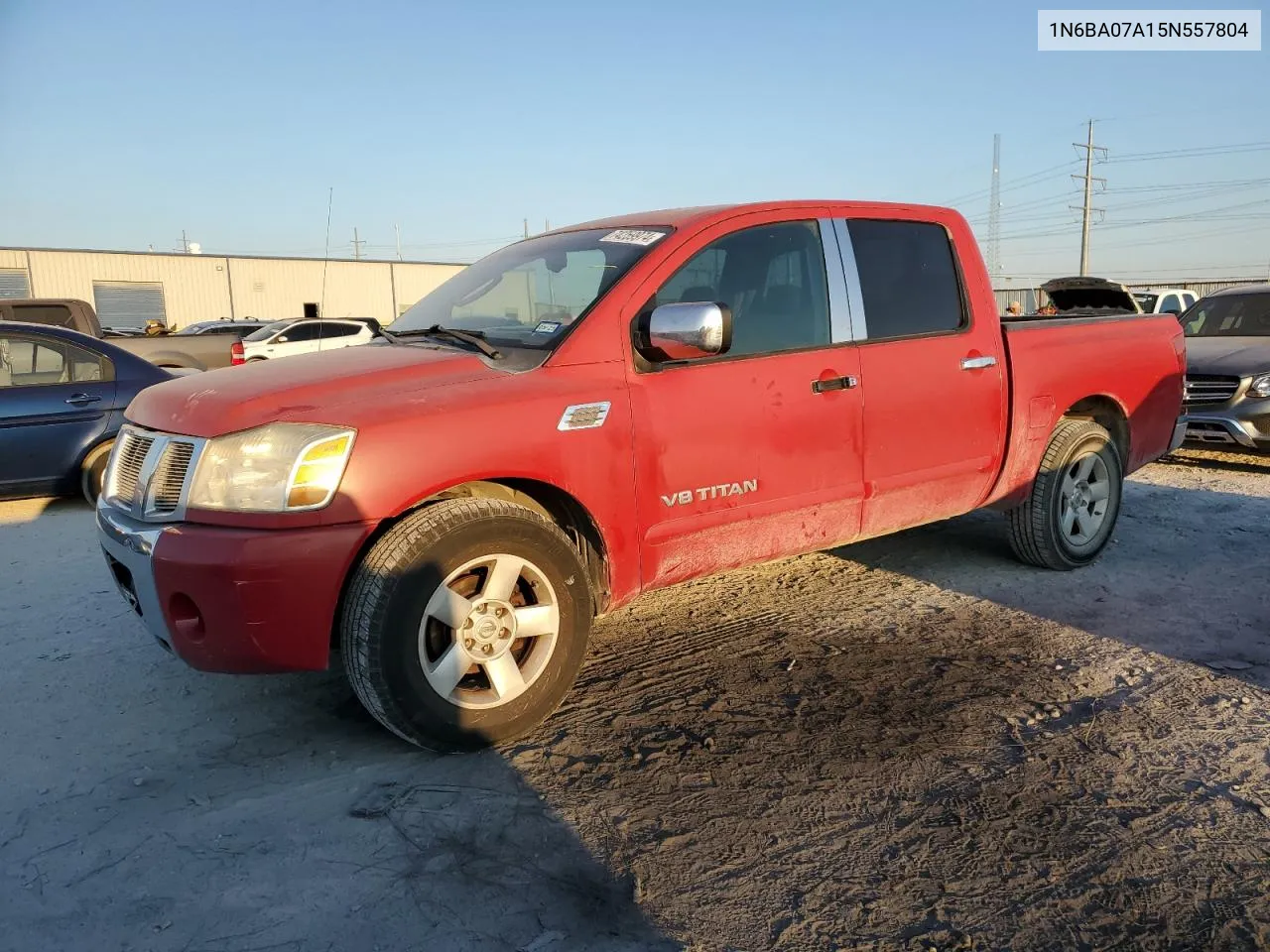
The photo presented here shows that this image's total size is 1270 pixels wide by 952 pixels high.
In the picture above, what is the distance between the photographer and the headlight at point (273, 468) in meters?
2.71

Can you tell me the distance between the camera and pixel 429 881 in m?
2.33

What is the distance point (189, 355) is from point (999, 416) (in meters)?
11.9

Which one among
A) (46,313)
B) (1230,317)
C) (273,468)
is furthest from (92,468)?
(1230,317)

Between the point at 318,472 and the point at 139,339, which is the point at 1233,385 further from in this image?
the point at 139,339

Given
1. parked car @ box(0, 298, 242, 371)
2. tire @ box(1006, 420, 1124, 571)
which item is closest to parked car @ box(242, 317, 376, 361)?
parked car @ box(0, 298, 242, 371)

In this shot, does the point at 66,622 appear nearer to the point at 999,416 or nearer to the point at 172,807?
the point at 172,807

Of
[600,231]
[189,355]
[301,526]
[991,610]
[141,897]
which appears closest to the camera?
[141,897]

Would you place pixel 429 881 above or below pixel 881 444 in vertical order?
below

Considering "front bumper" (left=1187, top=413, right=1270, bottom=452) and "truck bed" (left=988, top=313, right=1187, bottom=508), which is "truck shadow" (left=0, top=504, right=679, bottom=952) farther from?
"front bumper" (left=1187, top=413, right=1270, bottom=452)

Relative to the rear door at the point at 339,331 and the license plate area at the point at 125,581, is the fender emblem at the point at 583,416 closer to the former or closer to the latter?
the license plate area at the point at 125,581

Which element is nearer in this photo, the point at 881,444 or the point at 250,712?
the point at 250,712

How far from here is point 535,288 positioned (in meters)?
3.76

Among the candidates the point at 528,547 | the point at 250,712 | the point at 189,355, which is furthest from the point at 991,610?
the point at 189,355

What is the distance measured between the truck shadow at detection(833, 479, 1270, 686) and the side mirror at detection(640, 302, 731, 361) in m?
2.28
